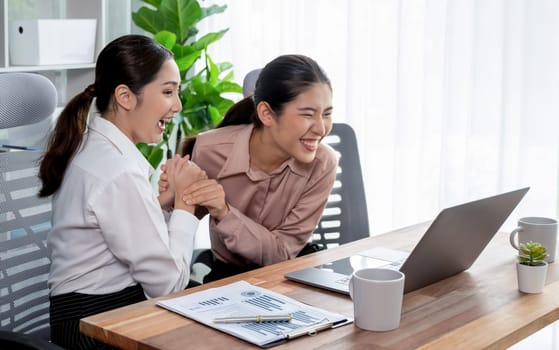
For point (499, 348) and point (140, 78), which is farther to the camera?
point (140, 78)

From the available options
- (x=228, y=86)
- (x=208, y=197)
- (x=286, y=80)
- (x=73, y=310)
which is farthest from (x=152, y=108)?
(x=228, y=86)

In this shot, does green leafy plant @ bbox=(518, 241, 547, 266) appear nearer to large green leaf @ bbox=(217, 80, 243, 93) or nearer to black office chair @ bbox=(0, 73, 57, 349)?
black office chair @ bbox=(0, 73, 57, 349)

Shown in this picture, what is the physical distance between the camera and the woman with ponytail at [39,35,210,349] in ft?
6.04

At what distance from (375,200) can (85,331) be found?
76.7 inches

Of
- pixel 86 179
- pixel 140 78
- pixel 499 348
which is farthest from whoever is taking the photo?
pixel 140 78

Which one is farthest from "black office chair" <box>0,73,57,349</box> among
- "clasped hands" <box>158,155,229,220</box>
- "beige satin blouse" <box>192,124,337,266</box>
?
"beige satin blouse" <box>192,124,337,266</box>

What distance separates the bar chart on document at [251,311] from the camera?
1.46 m

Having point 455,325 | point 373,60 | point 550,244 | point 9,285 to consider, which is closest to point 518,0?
point 373,60

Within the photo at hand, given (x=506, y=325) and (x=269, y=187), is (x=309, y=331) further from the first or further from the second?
(x=269, y=187)

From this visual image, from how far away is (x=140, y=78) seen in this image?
2020mm

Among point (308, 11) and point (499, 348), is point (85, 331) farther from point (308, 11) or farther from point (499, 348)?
point (308, 11)

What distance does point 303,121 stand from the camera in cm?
222

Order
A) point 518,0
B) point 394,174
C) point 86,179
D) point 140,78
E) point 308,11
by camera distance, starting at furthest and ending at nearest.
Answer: point 308,11 < point 394,174 < point 518,0 < point 140,78 < point 86,179

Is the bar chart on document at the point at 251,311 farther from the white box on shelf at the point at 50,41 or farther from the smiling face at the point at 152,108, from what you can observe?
the white box on shelf at the point at 50,41
